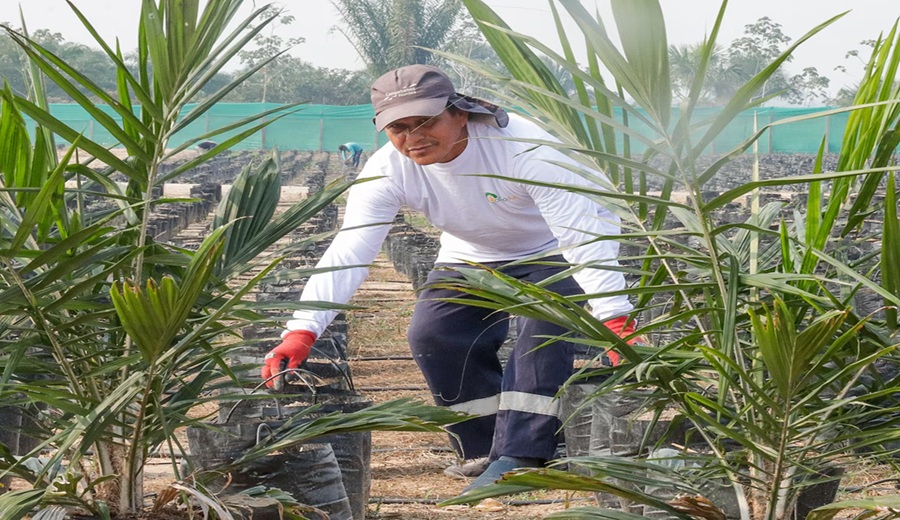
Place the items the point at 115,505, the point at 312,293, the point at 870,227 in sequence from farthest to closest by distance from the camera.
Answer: the point at 870,227
the point at 312,293
the point at 115,505

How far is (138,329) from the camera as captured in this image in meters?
1.31

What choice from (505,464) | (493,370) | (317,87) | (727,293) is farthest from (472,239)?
(317,87)

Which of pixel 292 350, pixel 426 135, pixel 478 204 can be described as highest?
pixel 426 135

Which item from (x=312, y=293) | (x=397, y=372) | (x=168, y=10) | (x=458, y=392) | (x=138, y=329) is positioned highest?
(x=168, y=10)

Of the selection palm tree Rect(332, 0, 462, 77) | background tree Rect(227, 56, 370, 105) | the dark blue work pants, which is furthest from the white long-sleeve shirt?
background tree Rect(227, 56, 370, 105)

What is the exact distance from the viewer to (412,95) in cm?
255

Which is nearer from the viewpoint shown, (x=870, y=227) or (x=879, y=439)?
(x=879, y=439)

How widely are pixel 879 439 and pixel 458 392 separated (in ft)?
6.55

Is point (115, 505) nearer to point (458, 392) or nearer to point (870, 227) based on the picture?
point (458, 392)

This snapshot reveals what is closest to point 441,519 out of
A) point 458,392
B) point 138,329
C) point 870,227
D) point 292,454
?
point 458,392

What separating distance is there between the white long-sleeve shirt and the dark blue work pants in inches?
4.6

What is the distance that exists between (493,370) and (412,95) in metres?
1.08

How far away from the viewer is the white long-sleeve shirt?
8.89ft

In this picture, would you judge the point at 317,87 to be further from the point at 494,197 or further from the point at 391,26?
the point at 494,197
